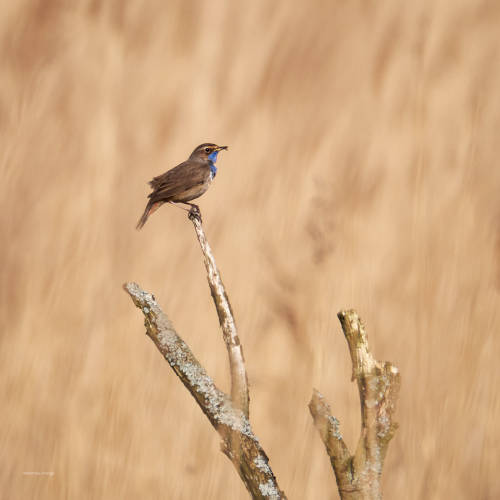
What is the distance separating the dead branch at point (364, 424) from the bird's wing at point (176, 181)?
29.1 inches

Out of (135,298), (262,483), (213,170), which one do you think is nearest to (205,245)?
(135,298)

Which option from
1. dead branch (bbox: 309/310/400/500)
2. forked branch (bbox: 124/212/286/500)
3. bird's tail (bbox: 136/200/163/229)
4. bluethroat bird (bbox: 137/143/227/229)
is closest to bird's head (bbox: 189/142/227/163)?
bluethroat bird (bbox: 137/143/227/229)

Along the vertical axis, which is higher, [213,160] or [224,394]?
[213,160]

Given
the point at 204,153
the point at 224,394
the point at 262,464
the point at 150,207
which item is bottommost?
the point at 262,464

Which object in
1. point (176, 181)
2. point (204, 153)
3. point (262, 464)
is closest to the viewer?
point (262, 464)

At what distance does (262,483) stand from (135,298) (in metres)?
0.35

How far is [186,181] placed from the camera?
1.58m

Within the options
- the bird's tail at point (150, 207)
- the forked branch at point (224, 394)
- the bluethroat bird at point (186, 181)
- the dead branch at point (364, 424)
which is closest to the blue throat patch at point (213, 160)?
the bluethroat bird at point (186, 181)

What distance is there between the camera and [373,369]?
0.95 m

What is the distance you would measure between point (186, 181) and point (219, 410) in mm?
771

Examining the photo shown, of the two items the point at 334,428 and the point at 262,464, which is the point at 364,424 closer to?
the point at 334,428

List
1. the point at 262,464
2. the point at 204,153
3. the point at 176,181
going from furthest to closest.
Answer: the point at 204,153, the point at 176,181, the point at 262,464

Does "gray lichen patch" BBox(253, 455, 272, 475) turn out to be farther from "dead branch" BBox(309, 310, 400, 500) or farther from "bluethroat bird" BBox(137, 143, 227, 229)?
"bluethroat bird" BBox(137, 143, 227, 229)

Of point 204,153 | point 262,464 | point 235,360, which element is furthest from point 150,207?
point 262,464
